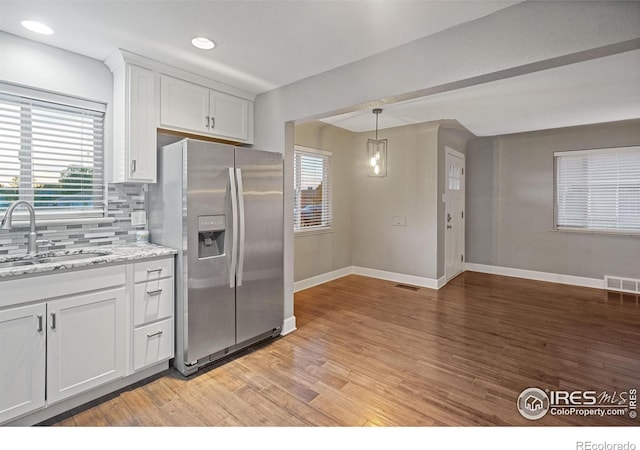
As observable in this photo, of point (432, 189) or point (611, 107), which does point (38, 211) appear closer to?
point (432, 189)

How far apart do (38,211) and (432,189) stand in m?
4.46

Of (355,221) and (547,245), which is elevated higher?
(355,221)

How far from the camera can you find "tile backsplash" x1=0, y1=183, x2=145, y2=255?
2.26 m

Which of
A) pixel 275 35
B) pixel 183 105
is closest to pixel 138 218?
pixel 183 105

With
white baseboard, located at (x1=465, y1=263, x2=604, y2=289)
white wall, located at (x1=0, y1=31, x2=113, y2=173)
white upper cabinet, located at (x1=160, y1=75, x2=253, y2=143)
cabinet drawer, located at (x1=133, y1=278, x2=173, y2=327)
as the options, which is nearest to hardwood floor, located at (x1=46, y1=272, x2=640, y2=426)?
cabinet drawer, located at (x1=133, y1=278, x2=173, y2=327)

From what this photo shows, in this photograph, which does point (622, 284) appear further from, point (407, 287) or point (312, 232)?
point (312, 232)

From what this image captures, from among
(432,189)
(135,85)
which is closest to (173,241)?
(135,85)

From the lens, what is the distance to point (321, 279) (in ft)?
16.8

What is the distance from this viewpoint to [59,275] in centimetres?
193

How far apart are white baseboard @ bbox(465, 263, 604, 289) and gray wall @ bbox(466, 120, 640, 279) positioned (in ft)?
0.22

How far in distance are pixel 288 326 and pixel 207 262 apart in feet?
3.90

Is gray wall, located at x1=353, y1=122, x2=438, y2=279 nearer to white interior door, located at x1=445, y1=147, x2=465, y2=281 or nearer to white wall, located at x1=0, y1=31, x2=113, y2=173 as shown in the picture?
white interior door, located at x1=445, y1=147, x2=465, y2=281

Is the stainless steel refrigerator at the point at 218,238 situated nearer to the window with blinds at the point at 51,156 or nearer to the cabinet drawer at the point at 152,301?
the cabinet drawer at the point at 152,301

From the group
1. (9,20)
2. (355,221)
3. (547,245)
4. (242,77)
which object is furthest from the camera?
(355,221)
